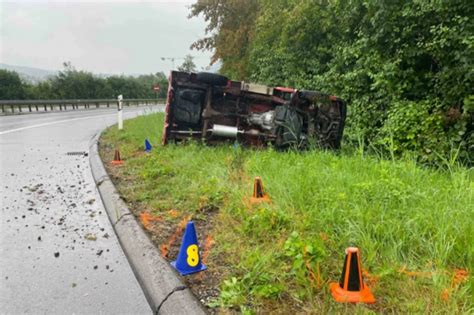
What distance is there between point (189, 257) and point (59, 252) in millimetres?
1310

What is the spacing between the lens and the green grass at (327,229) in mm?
2078

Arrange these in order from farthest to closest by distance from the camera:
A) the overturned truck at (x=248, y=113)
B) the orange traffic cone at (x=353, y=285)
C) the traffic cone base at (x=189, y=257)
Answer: the overturned truck at (x=248, y=113)
the traffic cone base at (x=189, y=257)
the orange traffic cone at (x=353, y=285)

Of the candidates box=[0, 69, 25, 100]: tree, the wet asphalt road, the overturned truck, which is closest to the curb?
the wet asphalt road

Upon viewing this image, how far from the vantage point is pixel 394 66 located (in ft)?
22.3

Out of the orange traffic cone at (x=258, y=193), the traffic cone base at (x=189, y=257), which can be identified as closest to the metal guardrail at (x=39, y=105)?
the orange traffic cone at (x=258, y=193)

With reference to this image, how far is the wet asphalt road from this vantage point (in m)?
2.36

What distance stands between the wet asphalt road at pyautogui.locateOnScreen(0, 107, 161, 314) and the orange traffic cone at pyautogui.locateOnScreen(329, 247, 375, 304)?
1.27 meters

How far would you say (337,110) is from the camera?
20.5ft

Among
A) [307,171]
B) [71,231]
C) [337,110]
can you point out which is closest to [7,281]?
[71,231]

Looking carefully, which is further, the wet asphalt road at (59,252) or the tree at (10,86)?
the tree at (10,86)

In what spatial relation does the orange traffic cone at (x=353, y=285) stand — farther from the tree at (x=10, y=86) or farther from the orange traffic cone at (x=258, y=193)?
the tree at (x=10, y=86)

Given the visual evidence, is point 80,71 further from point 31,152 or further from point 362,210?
point 362,210

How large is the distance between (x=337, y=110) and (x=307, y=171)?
242 cm

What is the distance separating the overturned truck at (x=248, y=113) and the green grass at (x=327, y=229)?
53.9 inches
